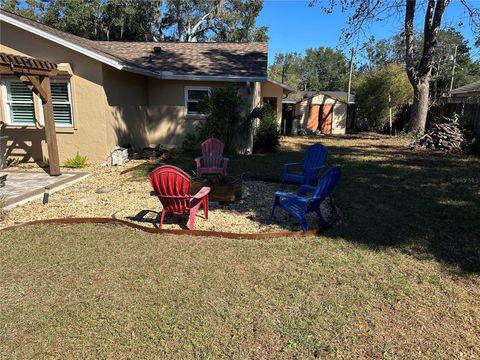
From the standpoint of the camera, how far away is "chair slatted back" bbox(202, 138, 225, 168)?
296 inches

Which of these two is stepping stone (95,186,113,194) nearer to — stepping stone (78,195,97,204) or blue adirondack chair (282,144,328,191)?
stepping stone (78,195,97,204)

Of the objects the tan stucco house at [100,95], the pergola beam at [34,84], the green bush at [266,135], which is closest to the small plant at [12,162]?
the tan stucco house at [100,95]

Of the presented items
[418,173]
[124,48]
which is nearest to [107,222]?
[418,173]

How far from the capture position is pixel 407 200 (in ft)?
21.5

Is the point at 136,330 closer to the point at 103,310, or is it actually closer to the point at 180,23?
the point at 103,310

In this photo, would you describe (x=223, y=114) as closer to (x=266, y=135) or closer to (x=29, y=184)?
(x=266, y=135)

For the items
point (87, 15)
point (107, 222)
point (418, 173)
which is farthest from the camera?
point (87, 15)

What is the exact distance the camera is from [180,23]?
105 ft

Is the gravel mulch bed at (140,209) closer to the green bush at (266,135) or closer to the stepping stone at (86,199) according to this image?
the stepping stone at (86,199)

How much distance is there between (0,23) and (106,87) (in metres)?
3.17

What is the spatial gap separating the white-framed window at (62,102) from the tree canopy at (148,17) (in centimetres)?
2144

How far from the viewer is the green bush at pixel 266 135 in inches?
494

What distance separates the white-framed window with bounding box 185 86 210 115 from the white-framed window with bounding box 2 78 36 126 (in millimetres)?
4634

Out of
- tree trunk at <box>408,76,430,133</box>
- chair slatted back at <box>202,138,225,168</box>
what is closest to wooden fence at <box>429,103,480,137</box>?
tree trunk at <box>408,76,430,133</box>
